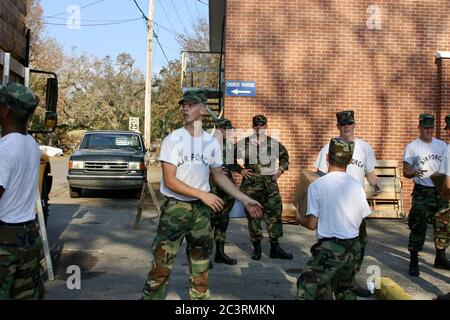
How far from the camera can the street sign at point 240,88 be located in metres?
10.7

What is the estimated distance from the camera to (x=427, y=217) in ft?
20.7

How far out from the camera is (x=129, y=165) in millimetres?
12922

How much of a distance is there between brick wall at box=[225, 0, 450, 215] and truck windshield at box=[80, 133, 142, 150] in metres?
4.66

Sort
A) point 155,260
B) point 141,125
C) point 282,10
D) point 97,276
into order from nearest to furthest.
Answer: point 155,260 < point 97,276 < point 282,10 < point 141,125

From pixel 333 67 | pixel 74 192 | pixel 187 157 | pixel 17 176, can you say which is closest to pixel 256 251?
pixel 187 157

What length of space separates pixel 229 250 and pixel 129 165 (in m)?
5.92

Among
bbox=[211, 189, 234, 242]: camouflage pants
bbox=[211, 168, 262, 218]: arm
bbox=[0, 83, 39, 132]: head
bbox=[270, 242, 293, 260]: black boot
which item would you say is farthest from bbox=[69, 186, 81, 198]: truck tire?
bbox=[0, 83, 39, 132]: head

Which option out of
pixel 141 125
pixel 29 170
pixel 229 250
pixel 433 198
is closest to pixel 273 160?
pixel 229 250

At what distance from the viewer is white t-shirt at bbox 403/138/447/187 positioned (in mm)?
6410

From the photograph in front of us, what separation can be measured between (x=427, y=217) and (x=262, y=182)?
2212mm

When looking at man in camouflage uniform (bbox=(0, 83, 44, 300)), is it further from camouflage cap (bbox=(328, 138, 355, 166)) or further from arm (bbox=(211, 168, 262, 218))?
camouflage cap (bbox=(328, 138, 355, 166))

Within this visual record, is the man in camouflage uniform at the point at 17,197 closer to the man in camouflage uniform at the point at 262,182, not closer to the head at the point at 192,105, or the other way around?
the head at the point at 192,105

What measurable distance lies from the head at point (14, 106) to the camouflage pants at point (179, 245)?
1.43m
